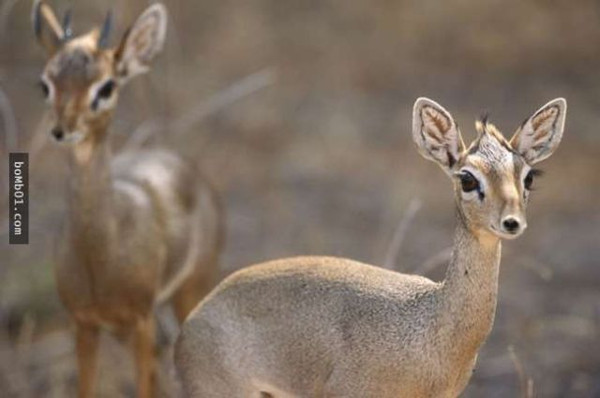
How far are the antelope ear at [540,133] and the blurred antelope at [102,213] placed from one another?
2.54 meters

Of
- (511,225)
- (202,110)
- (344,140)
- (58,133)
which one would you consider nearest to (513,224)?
(511,225)

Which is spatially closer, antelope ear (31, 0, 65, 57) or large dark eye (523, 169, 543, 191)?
large dark eye (523, 169, 543, 191)

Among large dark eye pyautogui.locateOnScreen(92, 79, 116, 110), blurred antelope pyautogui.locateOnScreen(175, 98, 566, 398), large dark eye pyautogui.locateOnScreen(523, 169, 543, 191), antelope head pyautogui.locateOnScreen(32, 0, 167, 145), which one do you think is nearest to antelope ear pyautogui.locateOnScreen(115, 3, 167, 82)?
antelope head pyautogui.locateOnScreen(32, 0, 167, 145)

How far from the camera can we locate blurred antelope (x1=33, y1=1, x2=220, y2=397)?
24.8 feet

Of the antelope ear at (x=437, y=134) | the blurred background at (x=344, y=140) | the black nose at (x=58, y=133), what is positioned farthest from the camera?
the blurred background at (x=344, y=140)

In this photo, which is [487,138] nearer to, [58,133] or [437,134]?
[437,134]

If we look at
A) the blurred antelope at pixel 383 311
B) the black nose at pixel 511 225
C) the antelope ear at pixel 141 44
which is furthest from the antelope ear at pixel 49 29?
the black nose at pixel 511 225

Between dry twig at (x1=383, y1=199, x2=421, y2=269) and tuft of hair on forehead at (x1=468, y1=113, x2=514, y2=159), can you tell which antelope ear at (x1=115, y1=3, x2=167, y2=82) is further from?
tuft of hair on forehead at (x1=468, y1=113, x2=514, y2=159)

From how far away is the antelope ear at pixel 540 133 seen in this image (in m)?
5.68

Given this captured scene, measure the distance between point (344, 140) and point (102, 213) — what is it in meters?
5.36

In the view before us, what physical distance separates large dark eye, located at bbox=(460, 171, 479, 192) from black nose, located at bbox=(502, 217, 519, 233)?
0.84 ft

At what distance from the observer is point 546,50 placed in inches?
548

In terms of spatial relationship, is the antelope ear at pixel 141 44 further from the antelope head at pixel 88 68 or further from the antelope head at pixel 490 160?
the antelope head at pixel 490 160

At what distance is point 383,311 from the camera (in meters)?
5.83
